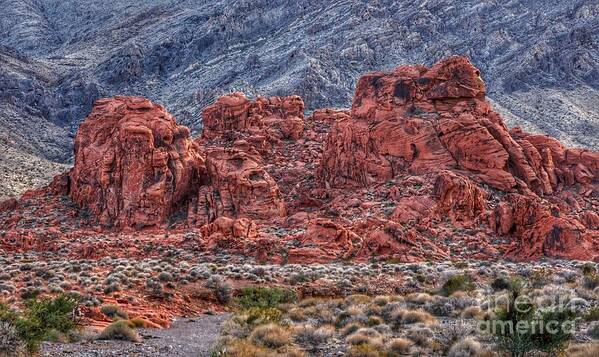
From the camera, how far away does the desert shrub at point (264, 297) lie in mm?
22562

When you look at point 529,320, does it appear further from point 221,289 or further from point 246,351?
point 221,289

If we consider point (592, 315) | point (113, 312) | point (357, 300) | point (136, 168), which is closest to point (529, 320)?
point (592, 315)

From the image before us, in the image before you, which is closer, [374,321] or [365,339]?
[365,339]

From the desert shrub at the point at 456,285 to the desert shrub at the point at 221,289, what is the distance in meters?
8.52

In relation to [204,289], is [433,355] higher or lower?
higher

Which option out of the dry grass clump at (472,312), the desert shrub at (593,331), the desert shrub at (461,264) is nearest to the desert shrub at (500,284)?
the dry grass clump at (472,312)

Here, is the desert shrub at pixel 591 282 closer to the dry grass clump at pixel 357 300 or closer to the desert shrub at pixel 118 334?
the dry grass clump at pixel 357 300

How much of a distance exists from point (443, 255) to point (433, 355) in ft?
64.4

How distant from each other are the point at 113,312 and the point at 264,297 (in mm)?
5812

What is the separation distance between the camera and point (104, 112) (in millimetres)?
55562

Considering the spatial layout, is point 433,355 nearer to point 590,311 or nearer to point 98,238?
point 590,311

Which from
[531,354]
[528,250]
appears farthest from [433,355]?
[528,250]

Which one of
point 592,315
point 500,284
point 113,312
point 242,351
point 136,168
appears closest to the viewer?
point 242,351

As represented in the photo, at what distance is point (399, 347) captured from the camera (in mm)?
14086
